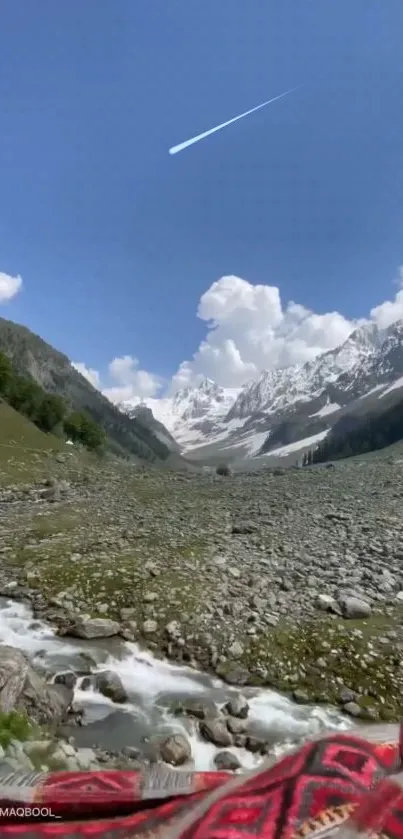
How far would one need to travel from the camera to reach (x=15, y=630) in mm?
10133

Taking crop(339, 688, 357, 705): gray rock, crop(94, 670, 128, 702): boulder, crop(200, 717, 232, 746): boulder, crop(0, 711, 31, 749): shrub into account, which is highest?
crop(0, 711, 31, 749): shrub

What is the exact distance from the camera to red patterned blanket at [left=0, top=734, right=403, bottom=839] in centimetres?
272

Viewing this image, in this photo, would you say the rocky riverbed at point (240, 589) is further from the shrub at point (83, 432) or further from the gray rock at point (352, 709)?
the shrub at point (83, 432)

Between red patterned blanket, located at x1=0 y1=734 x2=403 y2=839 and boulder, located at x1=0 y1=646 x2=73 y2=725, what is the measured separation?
3.02 m

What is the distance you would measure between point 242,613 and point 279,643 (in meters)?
1.47

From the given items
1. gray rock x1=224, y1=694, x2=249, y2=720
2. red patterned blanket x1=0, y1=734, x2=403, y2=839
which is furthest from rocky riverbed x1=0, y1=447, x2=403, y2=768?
red patterned blanket x1=0, y1=734, x2=403, y2=839

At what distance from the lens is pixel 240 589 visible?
12.2 meters

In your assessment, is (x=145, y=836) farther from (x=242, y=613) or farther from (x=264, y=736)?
(x=242, y=613)

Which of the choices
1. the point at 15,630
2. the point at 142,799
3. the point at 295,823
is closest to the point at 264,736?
the point at 142,799

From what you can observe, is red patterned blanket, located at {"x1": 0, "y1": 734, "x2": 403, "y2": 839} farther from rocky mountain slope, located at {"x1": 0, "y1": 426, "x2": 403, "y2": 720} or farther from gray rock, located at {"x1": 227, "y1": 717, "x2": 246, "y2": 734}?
rocky mountain slope, located at {"x1": 0, "y1": 426, "x2": 403, "y2": 720}

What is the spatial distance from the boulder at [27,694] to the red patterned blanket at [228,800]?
3.02 meters

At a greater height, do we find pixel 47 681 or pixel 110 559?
pixel 110 559

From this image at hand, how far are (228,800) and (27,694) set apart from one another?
4.99 meters

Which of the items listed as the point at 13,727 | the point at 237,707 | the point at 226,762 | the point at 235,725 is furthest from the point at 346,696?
the point at 13,727
